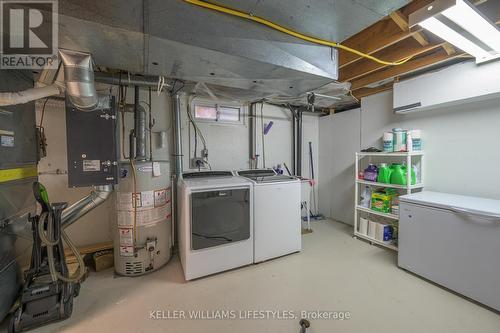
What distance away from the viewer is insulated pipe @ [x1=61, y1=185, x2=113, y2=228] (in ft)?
6.03

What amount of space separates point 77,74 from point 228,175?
1731mm

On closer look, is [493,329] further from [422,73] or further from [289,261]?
[422,73]

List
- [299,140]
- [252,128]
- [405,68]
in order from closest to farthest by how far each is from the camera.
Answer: [405,68]
[252,128]
[299,140]

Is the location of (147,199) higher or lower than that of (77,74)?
lower

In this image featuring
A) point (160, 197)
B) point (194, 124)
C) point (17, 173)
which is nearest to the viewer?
point (17, 173)

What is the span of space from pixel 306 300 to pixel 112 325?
5.00ft

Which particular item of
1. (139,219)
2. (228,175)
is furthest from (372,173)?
(139,219)

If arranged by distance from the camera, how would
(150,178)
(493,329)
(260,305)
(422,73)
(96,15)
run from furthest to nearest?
(422,73) → (150,178) → (260,305) → (493,329) → (96,15)

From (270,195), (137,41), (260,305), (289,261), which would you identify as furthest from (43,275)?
(289,261)

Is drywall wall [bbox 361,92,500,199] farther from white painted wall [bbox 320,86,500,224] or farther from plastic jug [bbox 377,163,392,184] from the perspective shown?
plastic jug [bbox 377,163,392,184]

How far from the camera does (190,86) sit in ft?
8.23

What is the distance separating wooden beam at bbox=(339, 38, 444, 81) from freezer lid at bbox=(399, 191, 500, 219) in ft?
4.71

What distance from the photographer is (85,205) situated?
188cm

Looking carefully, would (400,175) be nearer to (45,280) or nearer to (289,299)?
(289,299)
